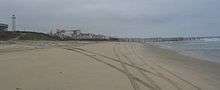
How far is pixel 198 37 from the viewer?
582 ft

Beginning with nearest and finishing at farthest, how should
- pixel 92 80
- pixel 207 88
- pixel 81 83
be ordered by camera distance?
1. pixel 81 83
2. pixel 92 80
3. pixel 207 88

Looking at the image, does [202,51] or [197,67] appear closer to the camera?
[197,67]

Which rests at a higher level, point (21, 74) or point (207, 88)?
point (21, 74)

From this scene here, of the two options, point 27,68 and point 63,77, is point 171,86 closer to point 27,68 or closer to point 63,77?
point 63,77

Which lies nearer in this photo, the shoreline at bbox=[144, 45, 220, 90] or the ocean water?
the shoreline at bbox=[144, 45, 220, 90]

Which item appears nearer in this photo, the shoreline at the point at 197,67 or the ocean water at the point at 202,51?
the shoreline at the point at 197,67

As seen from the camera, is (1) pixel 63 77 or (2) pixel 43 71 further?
(2) pixel 43 71

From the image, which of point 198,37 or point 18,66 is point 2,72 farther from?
point 198,37

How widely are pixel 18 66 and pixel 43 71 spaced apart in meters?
1.02

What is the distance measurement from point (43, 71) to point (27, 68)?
59 centimetres

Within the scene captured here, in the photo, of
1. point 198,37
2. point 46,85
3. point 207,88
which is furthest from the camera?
point 198,37

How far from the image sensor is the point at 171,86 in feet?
25.4

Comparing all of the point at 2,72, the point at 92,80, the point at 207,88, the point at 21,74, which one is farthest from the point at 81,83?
the point at 207,88

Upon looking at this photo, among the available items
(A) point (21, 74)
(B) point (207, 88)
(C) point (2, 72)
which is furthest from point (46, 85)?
(B) point (207, 88)
